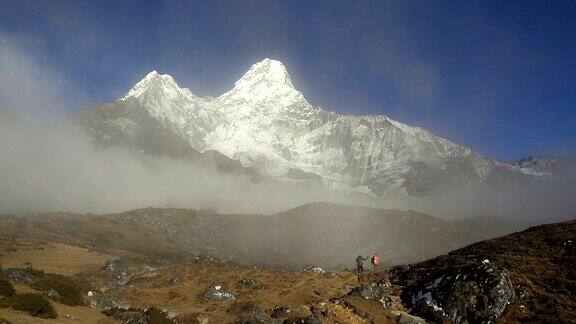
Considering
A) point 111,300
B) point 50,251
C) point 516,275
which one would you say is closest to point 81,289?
point 111,300

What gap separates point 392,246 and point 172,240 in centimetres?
7424

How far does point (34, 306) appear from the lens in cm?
2745

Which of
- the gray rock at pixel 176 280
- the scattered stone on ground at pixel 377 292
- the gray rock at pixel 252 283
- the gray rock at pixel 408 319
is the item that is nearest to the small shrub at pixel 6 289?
the gray rock at pixel 176 280

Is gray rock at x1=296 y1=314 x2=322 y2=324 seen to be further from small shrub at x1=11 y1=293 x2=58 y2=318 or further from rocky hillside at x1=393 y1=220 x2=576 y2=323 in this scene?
small shrub at x1=11 y1=293 x2=58 y2=318

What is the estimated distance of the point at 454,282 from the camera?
32500 mm

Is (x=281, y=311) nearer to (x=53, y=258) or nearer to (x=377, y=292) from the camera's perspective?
(x=377, y=292)

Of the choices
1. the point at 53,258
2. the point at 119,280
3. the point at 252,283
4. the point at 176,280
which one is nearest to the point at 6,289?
the point at 176,280

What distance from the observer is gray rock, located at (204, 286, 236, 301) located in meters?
37.5

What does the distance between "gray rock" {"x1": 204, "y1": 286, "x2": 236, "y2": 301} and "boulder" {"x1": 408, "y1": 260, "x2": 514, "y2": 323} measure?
13.7 metres

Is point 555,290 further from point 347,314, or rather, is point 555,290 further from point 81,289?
point 81,289

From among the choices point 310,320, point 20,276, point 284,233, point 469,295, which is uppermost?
point 284,233

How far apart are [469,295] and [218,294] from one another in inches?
717

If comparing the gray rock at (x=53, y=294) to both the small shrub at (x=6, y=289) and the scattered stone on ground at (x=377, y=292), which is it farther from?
the scattered stone on ground at (x=377, y=292)

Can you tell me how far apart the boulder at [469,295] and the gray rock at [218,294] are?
44.8 ft
